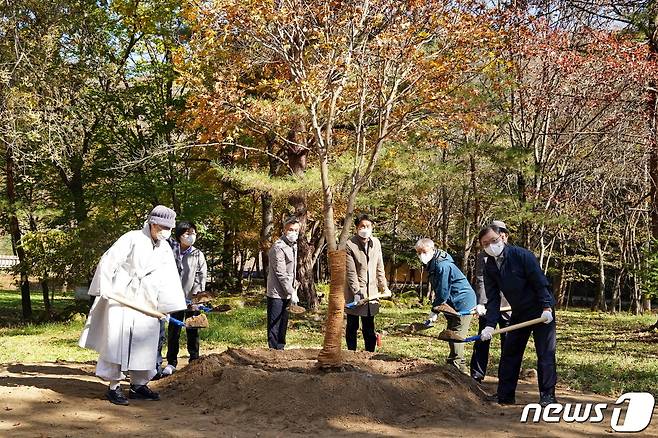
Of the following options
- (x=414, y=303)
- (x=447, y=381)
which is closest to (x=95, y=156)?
(x=414, y=303)

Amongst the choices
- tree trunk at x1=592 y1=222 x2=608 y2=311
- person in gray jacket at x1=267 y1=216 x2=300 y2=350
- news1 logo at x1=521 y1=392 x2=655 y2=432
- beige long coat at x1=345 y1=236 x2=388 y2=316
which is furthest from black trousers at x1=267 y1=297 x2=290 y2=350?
tree trunk at x1=592 y1=222 x2=608 y2=311

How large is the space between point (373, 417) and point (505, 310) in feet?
6.85

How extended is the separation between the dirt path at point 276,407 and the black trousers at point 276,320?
41.9 inches

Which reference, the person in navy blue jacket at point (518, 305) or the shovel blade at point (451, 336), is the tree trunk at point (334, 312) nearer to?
the shovel blade at point (451, 336)

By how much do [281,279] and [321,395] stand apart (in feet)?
7.36

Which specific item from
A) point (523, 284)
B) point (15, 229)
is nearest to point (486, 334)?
point (523, 284)

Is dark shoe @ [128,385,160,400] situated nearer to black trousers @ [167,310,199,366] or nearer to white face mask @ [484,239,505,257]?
black trousers @ [167,310,199,366]

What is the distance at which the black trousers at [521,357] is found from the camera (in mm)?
5887

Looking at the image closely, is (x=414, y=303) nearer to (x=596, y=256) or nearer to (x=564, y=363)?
(x=596, y=256)

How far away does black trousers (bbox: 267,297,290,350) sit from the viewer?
25.3ft

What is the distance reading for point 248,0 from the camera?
7207mm

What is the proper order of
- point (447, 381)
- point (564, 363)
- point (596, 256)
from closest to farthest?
point (447, 381) < point (564, 363) < point (596, 256)

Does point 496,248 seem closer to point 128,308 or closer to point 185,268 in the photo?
point 128,308

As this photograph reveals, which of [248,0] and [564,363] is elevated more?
[248,0]
